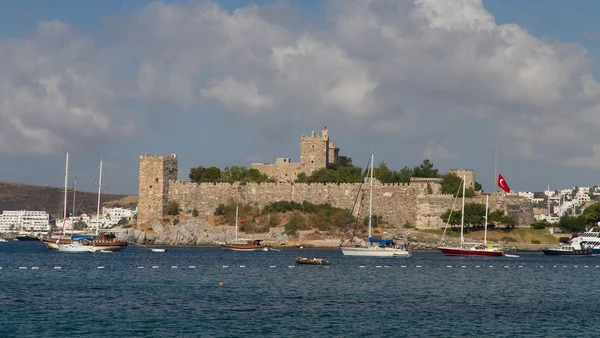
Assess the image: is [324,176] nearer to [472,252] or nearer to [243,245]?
[243,245]

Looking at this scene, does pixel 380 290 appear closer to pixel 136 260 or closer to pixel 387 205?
Result: pixel 136 260

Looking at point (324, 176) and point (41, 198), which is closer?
point (324, 176)

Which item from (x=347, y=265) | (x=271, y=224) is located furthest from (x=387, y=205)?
(x=347, y=265)

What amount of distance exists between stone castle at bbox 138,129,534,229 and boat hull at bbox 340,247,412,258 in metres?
12.9

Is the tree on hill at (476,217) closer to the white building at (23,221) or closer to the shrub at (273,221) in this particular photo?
the shrub at (273,221)

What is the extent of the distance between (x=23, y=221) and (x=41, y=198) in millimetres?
43585

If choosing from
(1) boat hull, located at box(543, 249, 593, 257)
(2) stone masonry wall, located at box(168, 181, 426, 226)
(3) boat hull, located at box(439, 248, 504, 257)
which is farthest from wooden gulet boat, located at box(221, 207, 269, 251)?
(1) boat hull, located at box(543, 249, 593, 257)

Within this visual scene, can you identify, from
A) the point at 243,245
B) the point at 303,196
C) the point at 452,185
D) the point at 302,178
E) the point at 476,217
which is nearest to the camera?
the point at 243,245

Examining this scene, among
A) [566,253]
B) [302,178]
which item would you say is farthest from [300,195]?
[566,253]

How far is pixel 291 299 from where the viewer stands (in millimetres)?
29031

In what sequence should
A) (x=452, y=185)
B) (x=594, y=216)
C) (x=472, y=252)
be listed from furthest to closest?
(x=452, y=185), (x=594, y=216), (x=472, y=252)

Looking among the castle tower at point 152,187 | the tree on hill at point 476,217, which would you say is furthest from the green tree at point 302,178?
the tree on hill at point 476,217

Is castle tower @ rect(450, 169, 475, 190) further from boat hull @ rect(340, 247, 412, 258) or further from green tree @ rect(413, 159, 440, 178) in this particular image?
boat hull @ rect(340, 247, 412, 258)

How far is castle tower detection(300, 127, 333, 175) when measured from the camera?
7131 centimetres
